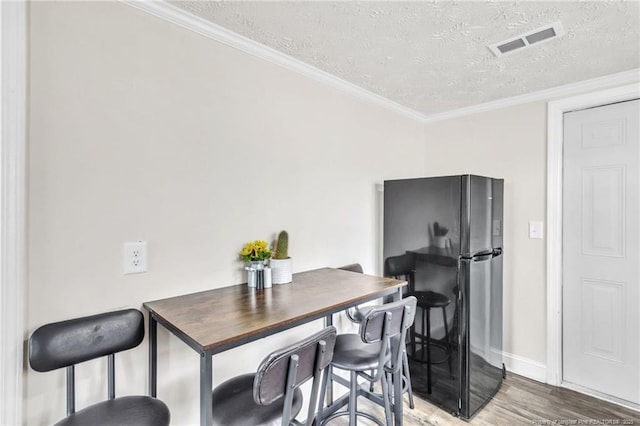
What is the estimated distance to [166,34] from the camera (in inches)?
59.6

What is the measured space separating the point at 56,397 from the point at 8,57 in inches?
50.5

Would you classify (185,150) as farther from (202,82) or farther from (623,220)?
(623,220)

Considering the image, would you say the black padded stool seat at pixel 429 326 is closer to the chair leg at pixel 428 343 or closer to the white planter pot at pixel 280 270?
the chair leg at pixel 428 343

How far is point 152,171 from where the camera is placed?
57.7 inches

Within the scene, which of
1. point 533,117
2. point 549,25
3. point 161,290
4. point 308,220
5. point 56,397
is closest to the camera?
point 56,397

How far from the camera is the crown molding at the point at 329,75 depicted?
150 centimetres

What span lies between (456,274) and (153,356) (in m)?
1.81

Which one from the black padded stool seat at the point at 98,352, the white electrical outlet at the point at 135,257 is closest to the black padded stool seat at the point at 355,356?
the black padded stool seat at the point at 98,352

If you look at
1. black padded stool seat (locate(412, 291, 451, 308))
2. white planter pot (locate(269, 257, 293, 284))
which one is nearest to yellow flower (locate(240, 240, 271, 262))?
white planter pot (locate(269, 257, 293, 284))

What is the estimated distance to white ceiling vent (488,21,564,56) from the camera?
1.63m

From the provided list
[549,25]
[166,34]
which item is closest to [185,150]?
[166,34]

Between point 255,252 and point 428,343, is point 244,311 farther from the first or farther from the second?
point 428,343

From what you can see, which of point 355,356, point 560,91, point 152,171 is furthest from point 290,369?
point 560,91

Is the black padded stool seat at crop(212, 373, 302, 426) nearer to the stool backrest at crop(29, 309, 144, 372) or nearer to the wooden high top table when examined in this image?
the wooden high top table
